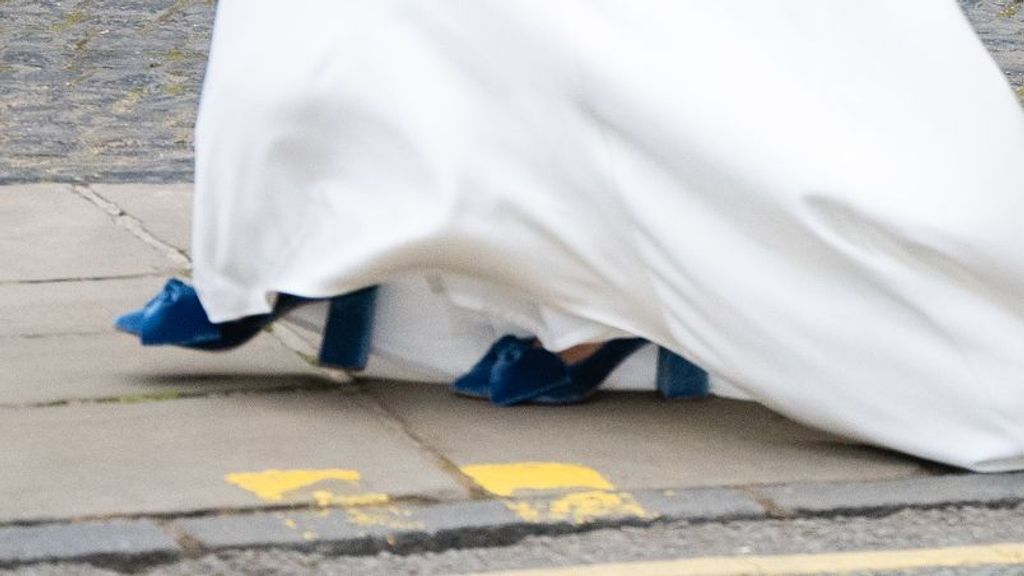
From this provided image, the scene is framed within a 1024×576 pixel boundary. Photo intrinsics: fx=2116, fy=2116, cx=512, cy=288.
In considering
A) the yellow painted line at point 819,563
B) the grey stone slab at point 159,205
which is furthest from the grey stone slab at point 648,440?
the grey stone slab at point 159,205

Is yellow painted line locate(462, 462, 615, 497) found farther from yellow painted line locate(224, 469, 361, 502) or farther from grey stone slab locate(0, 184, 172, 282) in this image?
grey stone slab locate(0, 184, 172, 282)

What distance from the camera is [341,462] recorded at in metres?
3.91

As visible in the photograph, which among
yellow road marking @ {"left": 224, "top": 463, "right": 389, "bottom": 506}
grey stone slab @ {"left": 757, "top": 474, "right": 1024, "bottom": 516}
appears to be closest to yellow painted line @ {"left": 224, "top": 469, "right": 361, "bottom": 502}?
yellow road marking @ {"left": 224, "top": 463, "right": 389, "bottom": 506}

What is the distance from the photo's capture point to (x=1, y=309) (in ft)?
17.2

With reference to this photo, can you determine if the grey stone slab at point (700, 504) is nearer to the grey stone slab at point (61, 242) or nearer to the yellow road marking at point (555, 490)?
the yellow road marking at point (555, 490)

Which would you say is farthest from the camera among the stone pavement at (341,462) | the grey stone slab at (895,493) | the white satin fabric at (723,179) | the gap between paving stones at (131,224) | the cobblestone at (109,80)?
the cobblestone at (109,80)

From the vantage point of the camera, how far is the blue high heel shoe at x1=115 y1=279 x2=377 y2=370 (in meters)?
4.33

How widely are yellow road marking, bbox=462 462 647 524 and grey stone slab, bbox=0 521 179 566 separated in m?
0.62

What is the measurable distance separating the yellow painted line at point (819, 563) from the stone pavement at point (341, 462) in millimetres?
178

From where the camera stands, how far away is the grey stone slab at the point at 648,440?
3943 mm

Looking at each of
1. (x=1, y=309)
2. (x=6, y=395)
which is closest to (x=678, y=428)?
(x=6, y=395)

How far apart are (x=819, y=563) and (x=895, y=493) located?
1.25 feet

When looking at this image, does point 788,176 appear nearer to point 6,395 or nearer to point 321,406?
point 321,406

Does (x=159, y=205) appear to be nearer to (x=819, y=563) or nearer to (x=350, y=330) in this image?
(x=350, y=330)
